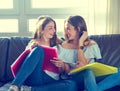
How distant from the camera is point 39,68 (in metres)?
1.73

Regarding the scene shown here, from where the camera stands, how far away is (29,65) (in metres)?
1.67

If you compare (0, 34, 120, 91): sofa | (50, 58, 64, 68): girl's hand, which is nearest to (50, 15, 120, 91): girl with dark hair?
(50, 58, 64, 68): girl's hand

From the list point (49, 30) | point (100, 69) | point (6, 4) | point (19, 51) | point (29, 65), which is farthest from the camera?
point (6, 4)

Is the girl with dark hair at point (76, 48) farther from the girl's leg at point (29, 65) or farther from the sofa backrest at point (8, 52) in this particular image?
the sofa backrest at point (8, 52)

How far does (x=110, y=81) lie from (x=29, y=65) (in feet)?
1.87

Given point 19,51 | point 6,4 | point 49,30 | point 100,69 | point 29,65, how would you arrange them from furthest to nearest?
1. point 6,4
2. point 19,51
3. point 49,30
4. point 100,69
5. point 29,65

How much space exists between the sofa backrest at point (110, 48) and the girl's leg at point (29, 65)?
0.74 m

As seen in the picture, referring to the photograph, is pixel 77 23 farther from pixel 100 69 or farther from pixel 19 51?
pixel 19 51

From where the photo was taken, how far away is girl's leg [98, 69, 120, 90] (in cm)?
179

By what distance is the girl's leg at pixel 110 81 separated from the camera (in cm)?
179

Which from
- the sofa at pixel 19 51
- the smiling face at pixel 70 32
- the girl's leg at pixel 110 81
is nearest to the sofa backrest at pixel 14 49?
the sofa at pixel 19 51

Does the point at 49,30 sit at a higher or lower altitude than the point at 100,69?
higher

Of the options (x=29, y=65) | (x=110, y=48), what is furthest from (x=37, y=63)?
(x=110, y=48)

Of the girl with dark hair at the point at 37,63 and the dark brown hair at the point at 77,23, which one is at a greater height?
the dark brown hair at the point at 77,23
